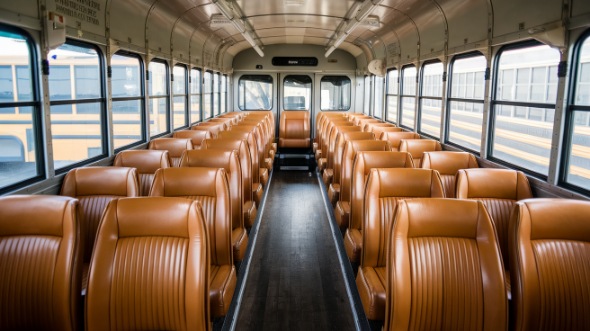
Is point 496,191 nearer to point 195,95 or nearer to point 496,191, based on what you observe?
point 496,191

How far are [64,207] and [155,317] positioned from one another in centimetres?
73

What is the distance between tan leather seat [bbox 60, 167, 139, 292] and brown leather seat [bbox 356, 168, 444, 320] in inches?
69.2

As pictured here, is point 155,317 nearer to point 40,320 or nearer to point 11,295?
point 40,320

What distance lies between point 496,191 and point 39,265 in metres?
3.20

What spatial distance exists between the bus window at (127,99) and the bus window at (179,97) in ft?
4.85

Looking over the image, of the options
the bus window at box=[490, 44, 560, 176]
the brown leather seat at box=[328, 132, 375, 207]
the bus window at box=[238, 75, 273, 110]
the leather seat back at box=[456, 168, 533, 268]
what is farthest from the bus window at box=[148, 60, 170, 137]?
the bus window at box=[238, 75, 273, 110]

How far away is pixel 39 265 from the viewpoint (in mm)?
2307

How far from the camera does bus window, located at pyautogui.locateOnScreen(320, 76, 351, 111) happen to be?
13.9 metres

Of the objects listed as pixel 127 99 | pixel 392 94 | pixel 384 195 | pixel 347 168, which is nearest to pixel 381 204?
pixel 384 195

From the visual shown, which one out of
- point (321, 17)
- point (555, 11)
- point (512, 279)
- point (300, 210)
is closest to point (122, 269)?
point (512, 279)

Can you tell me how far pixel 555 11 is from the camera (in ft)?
12.5

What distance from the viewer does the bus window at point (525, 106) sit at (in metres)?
4.15

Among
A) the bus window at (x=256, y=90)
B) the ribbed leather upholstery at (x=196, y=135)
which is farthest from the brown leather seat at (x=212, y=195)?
the bus window at (x=256, y=90)

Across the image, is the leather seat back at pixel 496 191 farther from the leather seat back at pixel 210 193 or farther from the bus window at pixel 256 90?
the bus window at pixel 256 90
